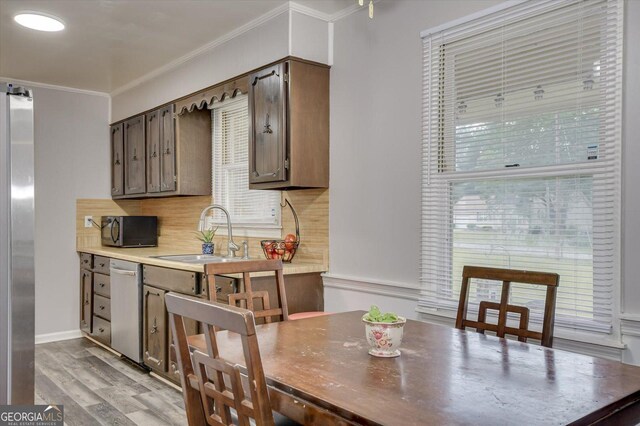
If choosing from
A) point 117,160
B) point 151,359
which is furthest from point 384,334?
point 117,160

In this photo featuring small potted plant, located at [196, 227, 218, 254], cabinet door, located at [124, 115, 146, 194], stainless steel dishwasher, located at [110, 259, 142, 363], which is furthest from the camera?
cabinet door, located at [124, 115, 146, 194]

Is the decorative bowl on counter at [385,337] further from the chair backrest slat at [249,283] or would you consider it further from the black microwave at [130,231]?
the black microwave at [130,231]

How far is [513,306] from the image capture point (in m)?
2.01

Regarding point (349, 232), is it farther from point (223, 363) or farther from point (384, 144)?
point (223, 363)

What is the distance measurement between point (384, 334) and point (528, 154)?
4.01ft

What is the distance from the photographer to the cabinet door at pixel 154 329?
3635 mm

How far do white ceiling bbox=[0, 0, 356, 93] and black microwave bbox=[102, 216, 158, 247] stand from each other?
138cm

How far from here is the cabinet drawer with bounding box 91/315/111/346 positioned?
4520mm

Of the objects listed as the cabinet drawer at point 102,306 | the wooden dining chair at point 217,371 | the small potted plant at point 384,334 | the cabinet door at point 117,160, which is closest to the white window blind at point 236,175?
the cabinet drawer at point 102,306

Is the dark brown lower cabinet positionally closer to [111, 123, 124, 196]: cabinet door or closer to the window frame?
the window frame

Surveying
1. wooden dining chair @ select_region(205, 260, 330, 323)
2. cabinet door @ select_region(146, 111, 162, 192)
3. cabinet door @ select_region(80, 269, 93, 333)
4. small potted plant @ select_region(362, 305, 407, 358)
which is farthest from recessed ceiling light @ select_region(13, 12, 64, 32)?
small potted plant @ select_region(362, 305, 407, 358)

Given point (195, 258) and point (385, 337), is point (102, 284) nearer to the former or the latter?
point (195, 258)

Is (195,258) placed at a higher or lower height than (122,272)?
higher

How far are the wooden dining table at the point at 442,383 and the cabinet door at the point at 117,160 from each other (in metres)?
3.90
